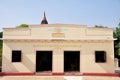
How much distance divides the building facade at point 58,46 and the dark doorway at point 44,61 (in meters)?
1.04

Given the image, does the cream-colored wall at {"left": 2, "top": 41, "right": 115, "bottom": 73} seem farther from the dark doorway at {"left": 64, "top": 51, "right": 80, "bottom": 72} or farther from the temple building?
the dark doorway at {"left": 64, "top": 51, "right": 80, "bottom": 72}

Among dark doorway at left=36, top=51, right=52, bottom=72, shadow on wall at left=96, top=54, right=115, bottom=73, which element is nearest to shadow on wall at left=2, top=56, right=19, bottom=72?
dark doorway at left=36, top=51, right=52, bottom=72

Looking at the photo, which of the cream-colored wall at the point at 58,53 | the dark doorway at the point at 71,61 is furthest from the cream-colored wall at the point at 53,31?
the dark doorway at the point at 71,61

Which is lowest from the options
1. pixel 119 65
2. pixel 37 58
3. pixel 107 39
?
pixel 119 65

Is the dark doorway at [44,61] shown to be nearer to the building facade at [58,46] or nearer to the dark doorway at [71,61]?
the building facade at [58,46]

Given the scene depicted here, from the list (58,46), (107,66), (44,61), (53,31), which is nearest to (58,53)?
(58,46)

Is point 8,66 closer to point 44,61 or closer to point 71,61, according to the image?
point 44,61

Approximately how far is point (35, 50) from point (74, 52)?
436 centimetres

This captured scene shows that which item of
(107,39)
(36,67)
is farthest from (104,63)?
(36,67)

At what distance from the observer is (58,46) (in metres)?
18.6

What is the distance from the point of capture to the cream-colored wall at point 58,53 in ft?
60.3

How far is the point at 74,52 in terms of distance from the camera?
19859 mm

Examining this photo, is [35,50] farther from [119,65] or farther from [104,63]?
[119,65]

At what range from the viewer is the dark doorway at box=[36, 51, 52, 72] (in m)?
19.8
